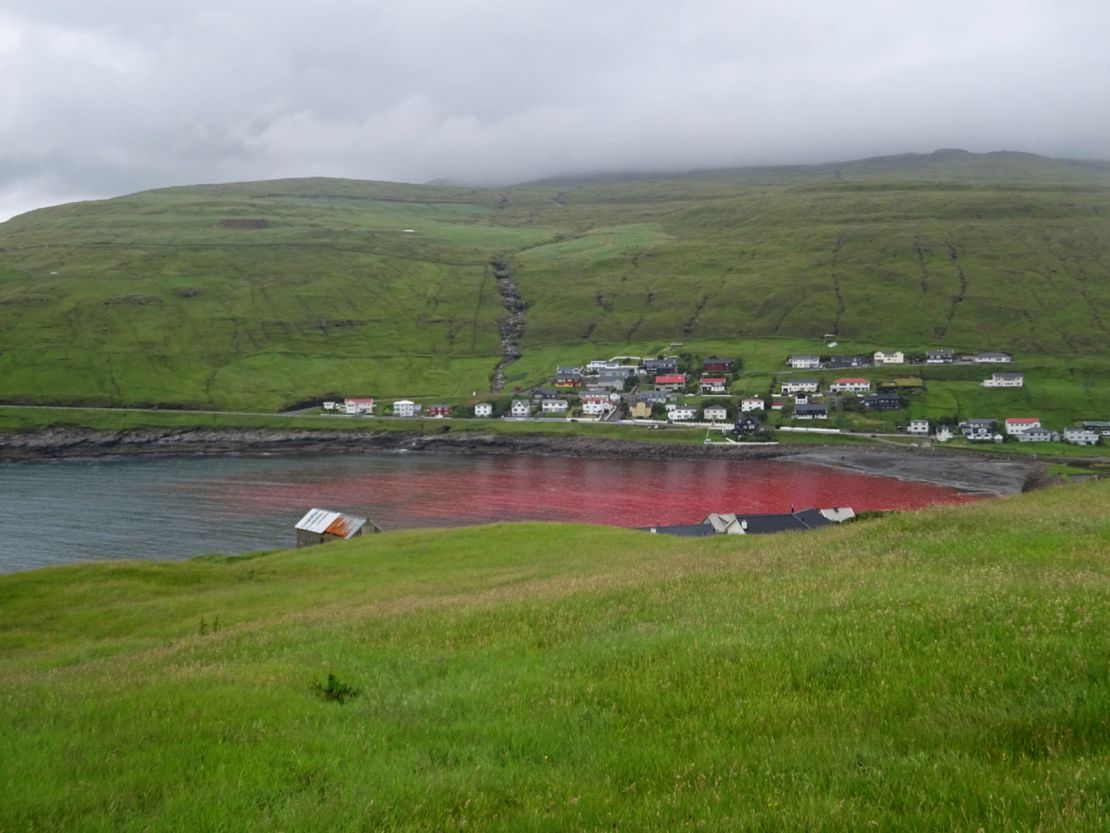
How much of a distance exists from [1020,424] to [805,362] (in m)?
55.2

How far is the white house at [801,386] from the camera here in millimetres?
179250

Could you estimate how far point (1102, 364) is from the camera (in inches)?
7067

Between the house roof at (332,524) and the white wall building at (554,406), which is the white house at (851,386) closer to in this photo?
the white wall building at (554,406)

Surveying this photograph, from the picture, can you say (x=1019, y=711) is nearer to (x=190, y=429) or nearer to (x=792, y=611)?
(x=792, y=611)

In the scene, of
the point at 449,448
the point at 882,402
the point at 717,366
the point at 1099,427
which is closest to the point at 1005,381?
the point at 1099,427

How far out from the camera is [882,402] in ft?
550

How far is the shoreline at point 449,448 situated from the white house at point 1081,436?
20.8 m

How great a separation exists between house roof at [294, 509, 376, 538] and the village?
3812 inches

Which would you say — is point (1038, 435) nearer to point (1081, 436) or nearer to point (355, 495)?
point (1081, 436)

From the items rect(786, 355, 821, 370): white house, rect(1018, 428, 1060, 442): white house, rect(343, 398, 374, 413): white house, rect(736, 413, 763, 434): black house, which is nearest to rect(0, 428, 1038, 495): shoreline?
rect(736, 413, 763, 434): black house

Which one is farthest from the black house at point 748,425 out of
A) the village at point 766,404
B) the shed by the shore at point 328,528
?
the shed by the shore at point 328,528

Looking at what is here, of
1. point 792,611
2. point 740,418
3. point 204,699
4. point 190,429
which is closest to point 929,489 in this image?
point 740,418

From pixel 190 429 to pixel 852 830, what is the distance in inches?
7022

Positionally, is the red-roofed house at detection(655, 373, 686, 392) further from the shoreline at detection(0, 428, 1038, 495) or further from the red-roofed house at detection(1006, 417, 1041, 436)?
the red-roofed house at detection(1006, 417, 1041, 436)
